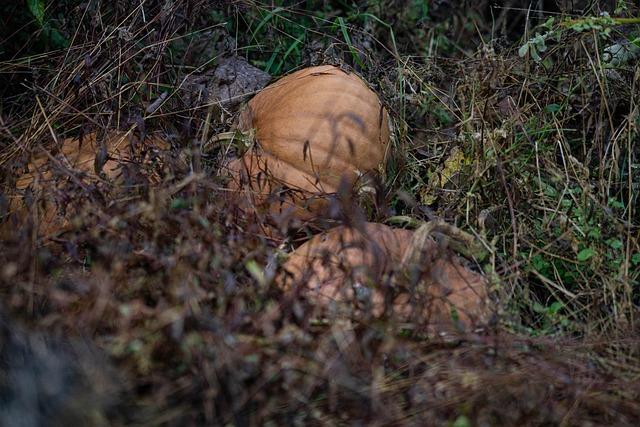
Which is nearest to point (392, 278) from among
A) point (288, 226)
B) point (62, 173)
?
point (288, 226)

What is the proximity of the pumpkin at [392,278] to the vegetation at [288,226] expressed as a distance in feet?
0.17

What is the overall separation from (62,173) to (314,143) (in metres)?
0.86

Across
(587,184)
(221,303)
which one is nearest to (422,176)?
(587,184)

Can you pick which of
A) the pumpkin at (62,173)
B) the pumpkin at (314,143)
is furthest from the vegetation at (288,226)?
the pumpkin at (314,143)

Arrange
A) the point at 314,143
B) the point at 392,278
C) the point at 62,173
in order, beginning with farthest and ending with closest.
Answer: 1. the point at 314,143
2. the point at 62,173
3. the point at 392,278

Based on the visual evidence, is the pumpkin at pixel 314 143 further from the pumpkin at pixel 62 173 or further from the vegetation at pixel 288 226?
the pumpkin at pixel 62 173

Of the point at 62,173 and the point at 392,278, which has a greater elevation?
the point at 62,173

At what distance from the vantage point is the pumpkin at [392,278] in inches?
69.0

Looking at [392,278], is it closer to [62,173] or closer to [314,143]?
[314,143]

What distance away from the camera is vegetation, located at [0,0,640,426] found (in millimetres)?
1483

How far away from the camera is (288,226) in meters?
2.15

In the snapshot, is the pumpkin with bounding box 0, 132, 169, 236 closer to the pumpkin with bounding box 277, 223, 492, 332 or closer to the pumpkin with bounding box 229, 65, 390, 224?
the pumpkin with bounding box 229, 65, 390, 224

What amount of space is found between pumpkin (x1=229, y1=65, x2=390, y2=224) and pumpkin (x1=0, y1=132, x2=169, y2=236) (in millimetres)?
368

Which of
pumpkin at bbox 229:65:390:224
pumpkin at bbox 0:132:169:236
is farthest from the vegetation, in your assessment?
pumpkin at bbox 229:65:390:224
